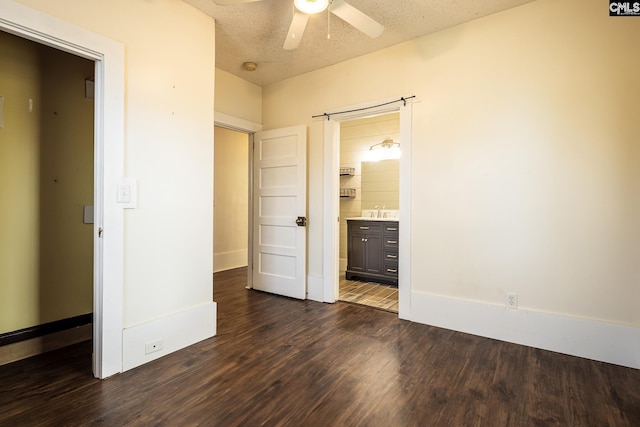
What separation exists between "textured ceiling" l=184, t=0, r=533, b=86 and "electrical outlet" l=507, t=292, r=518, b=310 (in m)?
2.36

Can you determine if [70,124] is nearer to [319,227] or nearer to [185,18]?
[185,18]

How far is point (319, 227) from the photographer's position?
3.65 m

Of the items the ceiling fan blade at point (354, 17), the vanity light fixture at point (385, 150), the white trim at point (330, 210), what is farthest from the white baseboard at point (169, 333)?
the vanity light fixture at point (385, 150)

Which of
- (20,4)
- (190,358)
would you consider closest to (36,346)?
(190,358)

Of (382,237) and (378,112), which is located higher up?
(378,112)

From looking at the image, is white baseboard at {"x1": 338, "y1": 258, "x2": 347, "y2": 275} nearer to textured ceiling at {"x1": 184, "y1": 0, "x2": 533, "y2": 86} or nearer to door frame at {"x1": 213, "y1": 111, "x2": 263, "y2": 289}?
door frame at {"x1": 213, "y1": 111, "x2": 263, "y2": 289}

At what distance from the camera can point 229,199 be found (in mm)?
5547

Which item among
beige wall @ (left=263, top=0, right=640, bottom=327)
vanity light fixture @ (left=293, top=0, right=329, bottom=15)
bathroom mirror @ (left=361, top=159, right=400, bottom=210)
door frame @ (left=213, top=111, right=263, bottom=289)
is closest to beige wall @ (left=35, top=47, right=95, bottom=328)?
door frame @ (left=213, top=111, right=263, bottom=289)

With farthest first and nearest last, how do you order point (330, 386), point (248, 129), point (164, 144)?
point (248, 129)
point (164, 144)
point (330, 386)

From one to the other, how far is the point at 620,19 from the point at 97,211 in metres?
3.81

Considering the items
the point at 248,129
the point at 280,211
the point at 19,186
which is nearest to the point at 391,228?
the point at 280,211

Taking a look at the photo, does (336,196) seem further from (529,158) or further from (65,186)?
(65,186)

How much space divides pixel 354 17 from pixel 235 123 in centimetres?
205

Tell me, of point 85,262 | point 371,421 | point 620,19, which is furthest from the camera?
point 85,262
